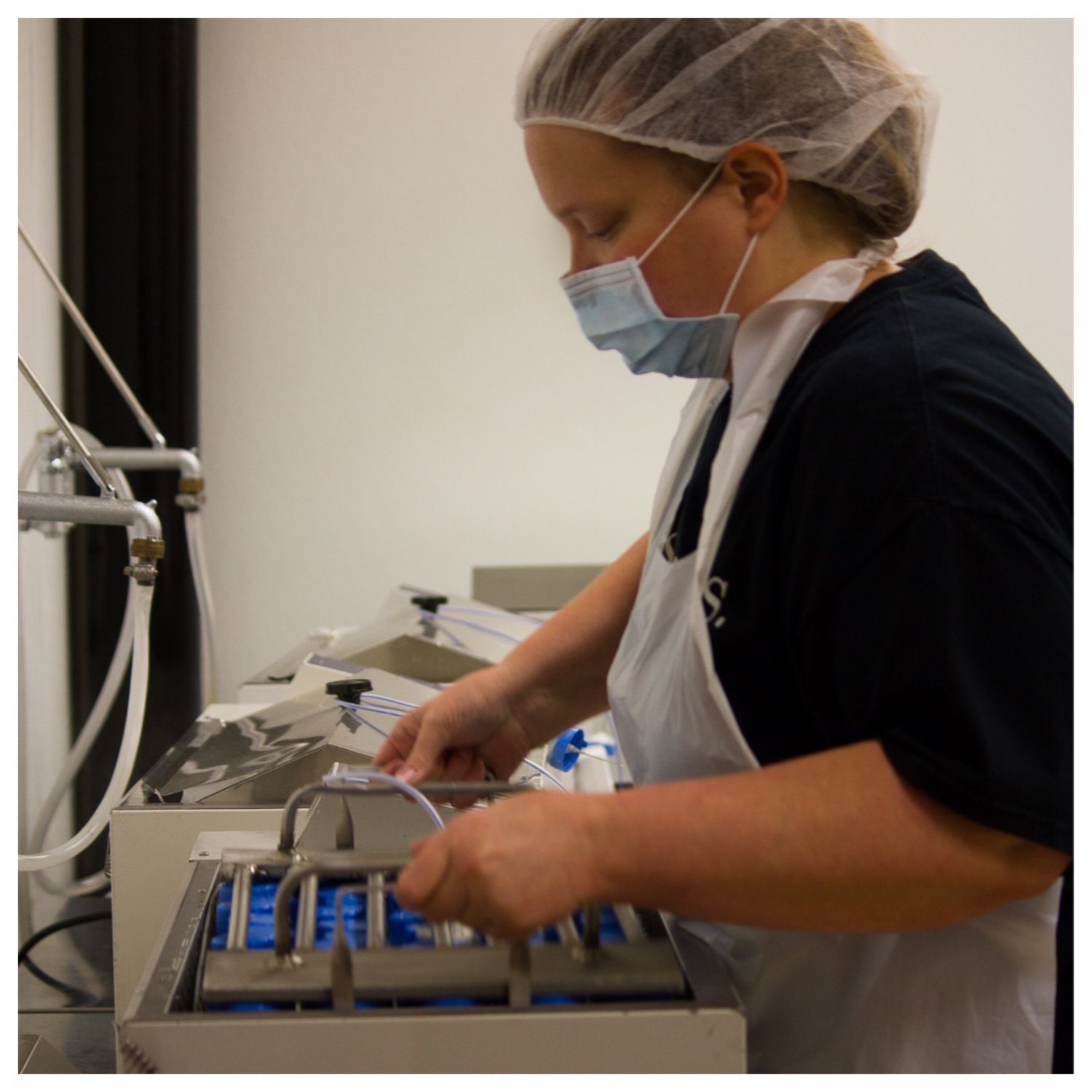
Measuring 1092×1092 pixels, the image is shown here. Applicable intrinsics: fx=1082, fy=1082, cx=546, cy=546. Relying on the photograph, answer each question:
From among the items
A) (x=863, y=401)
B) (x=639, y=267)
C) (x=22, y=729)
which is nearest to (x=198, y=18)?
(x=22, y=729)

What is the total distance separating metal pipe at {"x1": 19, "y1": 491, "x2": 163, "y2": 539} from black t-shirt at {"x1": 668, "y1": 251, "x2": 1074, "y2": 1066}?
0.64 meters

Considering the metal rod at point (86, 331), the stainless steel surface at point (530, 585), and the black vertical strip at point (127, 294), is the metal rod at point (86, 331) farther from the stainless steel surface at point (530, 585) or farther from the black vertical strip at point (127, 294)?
the stainless steel surface at point (530, 585)

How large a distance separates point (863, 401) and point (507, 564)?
7.79 ft

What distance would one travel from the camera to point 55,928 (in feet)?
5.27

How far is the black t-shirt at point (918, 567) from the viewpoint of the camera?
1.92 ft

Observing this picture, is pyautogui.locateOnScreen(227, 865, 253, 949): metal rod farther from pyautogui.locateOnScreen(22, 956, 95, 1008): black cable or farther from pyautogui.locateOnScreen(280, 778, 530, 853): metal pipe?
pyautogui.locateOnScreen(22, 956, 95, 1008): black cable

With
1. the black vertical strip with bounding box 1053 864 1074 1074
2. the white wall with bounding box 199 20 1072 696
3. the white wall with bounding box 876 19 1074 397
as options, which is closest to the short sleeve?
the black vertical strip with bounding box 1053 864 1074 1074

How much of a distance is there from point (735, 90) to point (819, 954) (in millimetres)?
618

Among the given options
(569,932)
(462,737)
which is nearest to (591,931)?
(569,932)

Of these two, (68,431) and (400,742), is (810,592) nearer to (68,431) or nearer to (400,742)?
(400,742)

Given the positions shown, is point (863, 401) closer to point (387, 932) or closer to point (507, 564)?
point (387, 932)

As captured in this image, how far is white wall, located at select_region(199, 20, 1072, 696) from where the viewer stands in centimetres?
291

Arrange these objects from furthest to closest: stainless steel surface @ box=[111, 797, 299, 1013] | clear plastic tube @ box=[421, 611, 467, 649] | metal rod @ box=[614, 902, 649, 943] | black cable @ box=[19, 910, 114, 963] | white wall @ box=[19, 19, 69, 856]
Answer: white wall @ box=[19, 19, 69, 856]
clear plastic tube @ box=[421, 611, 467, 649]
black cable @ box=[19, 910, 114, 963]
stainless steel surface @ box=[111, 797, 299, 1013]
metal rod @ box=[614, 902, 649, 943]

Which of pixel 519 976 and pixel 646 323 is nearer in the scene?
pixel 519 976
